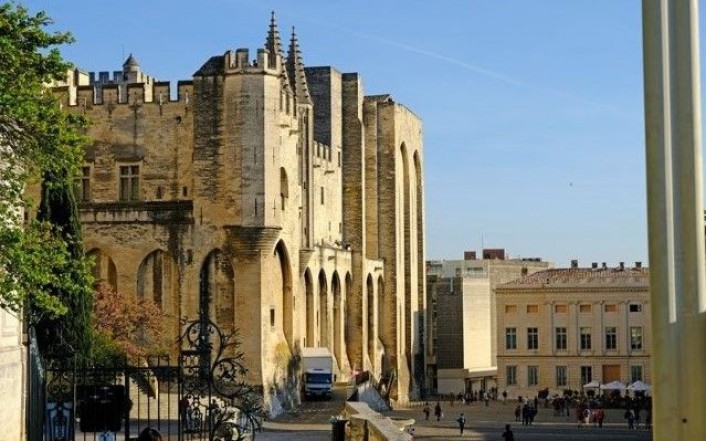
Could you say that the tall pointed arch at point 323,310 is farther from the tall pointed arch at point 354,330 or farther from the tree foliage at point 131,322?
the tree foliage at point 131,322

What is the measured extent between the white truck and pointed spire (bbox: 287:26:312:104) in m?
10.5

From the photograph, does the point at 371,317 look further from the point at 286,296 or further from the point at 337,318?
the point at 286,296

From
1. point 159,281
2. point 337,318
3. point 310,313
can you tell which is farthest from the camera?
point 337,318

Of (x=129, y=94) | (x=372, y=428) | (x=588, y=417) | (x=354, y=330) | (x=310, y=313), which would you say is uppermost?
(x=129, y=94)

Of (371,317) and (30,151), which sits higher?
(30,151)

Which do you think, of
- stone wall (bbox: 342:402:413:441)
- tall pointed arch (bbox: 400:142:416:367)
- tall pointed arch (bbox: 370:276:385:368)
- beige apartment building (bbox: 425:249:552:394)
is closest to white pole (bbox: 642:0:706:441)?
stone wall (bbox: 342:402:413:441)

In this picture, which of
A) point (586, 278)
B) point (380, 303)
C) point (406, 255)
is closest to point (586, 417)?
point (380, 303)

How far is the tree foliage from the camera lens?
41.9m

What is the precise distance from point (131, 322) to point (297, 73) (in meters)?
17.2

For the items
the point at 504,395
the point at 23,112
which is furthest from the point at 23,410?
the point at 504,395

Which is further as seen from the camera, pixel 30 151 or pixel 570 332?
pixel 570 332

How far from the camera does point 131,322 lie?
43312 millimetres

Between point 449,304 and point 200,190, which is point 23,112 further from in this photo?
point 449,304

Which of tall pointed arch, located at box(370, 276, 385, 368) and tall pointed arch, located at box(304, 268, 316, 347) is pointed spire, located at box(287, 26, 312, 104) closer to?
tall pointed arch, located at box(304, 268, 316, 347)
